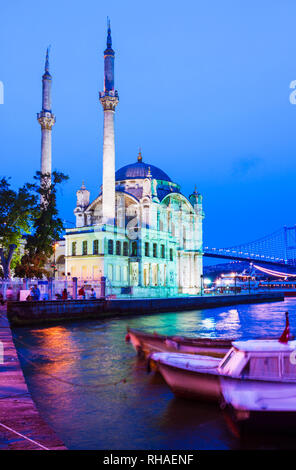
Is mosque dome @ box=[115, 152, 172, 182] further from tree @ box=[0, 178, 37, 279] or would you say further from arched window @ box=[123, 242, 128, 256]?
tree @ box=[0, 178, 37, 279]

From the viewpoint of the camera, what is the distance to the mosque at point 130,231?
54.6 metres

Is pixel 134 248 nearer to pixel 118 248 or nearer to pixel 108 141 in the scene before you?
pixel 118 248

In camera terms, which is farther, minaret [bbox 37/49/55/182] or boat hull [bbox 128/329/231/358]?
minaret [bbox 37/49/55/182]

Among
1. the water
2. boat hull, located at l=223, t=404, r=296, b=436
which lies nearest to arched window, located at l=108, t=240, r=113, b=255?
the water

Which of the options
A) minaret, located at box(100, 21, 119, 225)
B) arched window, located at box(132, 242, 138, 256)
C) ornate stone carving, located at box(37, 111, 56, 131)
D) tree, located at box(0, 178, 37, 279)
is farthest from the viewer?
ornate stone carving, located at box(37, 111, 56, 131)

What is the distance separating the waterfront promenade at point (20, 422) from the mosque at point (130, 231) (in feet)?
Result: 126

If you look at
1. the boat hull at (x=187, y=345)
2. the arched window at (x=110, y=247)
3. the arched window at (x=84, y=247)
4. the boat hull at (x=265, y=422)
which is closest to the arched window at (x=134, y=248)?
the arched window at (x=110, y=247)

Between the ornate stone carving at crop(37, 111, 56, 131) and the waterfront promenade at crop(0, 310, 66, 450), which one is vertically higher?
the ornate stone carving at crop(37, 111, 56, 131)

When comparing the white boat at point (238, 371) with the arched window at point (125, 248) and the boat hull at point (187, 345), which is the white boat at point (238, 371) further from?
the arched window at point (125, 248)

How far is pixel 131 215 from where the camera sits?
63.1 m

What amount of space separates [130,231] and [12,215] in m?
24.8

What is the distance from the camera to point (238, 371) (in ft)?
31.2

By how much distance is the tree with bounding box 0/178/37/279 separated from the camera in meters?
35.2

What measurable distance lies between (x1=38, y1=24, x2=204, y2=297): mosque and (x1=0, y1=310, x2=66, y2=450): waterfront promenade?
38.5 m
